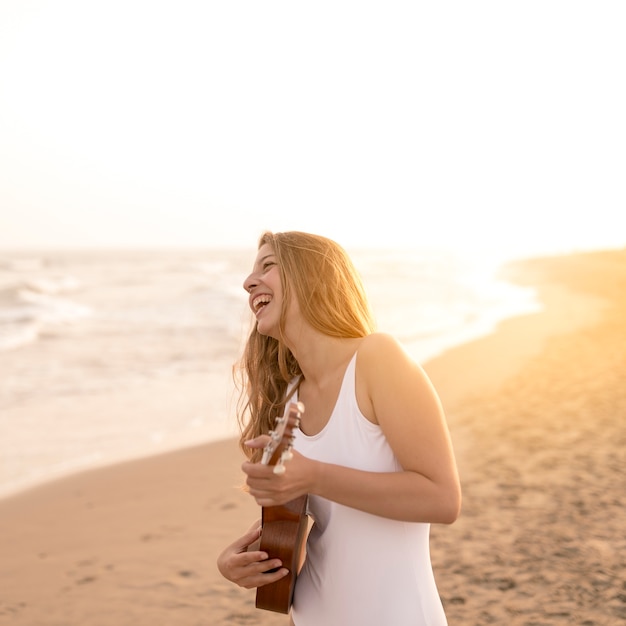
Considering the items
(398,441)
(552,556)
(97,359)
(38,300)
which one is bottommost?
(38,300)

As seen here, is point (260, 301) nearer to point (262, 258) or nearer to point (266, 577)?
point (262, 258)

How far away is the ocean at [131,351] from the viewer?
327 inches

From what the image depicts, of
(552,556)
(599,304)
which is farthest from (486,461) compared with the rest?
(599,304)

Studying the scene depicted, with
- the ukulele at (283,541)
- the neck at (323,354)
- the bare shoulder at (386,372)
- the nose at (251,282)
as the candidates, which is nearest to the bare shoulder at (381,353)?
the bare shoulder at (386,372)

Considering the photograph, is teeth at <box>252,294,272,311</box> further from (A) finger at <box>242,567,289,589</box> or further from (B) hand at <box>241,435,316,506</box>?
(A) finger at <box>242,567,289,589</box>

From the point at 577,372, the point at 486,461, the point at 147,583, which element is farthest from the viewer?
the point at 577,372

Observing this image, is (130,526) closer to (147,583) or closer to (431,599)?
(147,583)

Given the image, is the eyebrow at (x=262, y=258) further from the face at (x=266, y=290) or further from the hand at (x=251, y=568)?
the hand at (x=251, y=568)

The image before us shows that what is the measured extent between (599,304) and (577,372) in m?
13.7

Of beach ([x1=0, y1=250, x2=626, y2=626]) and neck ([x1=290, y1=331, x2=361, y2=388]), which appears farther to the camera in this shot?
beach ([x1=0, y1=250, x2=626, y2=626])

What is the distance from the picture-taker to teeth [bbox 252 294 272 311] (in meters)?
2.16

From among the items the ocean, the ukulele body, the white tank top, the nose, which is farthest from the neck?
the ocean

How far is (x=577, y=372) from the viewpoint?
11.7m

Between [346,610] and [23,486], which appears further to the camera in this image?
[23,486]
